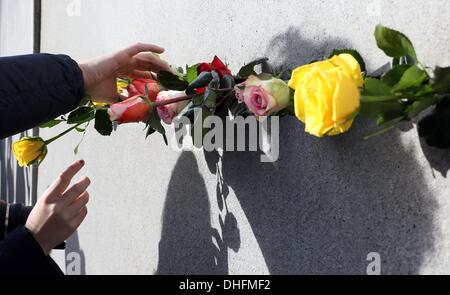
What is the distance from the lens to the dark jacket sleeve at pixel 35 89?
0.72 m

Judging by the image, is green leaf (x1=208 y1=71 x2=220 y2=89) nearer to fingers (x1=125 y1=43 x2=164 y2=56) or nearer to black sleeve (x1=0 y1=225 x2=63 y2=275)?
fingers (x1=125 y1=43 x2=164 y2=56)

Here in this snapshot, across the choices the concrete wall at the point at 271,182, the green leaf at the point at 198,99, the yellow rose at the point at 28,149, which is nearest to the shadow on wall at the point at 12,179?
the concrete wall at the point at 271,182

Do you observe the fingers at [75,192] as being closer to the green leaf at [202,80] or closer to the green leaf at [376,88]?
the green leaf at [202,80]

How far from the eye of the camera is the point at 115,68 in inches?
32.3

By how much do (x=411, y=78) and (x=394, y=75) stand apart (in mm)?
26

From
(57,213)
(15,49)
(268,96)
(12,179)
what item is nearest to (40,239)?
(57,213)

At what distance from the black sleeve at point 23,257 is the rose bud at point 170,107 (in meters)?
0.27

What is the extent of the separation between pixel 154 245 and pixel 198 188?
176 mm

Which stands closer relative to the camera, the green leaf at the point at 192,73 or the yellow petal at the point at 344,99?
the yellow petal at the point at 344,99

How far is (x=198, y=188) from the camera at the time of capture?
3.09 ft

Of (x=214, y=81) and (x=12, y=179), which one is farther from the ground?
(x=214, y=81)

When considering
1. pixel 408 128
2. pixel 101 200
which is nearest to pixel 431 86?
pixel 408 128

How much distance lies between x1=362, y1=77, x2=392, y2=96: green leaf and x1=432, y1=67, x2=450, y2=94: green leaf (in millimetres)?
43

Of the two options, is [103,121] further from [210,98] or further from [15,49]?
[15,49]
